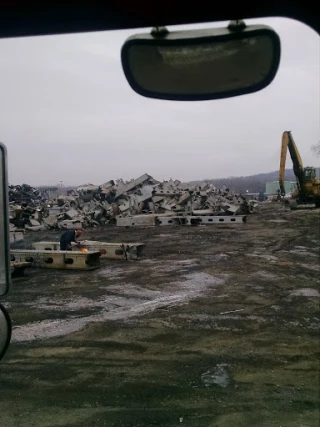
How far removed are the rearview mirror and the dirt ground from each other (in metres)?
3.32

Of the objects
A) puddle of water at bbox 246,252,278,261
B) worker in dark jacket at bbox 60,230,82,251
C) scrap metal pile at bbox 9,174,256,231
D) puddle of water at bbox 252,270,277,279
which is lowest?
puddle of water at bbox 252,270,277,279

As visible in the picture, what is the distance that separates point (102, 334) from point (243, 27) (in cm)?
547

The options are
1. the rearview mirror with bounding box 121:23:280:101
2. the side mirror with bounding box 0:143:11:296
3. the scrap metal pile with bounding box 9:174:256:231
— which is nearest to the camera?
the rearview mirror with bounding box 121:23:280:101

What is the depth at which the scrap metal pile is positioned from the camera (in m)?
22.4

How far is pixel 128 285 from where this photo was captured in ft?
31.1

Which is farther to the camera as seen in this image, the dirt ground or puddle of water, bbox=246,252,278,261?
puddle of water, bbox=246,252,278,261

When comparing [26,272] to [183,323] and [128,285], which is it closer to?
[128,285]

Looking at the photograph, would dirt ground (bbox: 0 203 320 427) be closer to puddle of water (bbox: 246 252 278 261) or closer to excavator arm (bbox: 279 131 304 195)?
puddle of water (bbox: 246 252 278 261)

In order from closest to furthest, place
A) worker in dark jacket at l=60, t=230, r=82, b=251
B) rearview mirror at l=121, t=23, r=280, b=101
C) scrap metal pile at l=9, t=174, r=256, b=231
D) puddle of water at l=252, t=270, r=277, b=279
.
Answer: rearview mirror at l=121, t=23, r=280, b=101 → puddle of water at l=252, t=270, r=277, b=279 → worker in dark jacket at l=60, t=230, r=82, b=251 → scrap metal pile at l=9, t=174, r=256, b=231

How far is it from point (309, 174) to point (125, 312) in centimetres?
2584

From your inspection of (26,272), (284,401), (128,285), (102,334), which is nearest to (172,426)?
(284,401)

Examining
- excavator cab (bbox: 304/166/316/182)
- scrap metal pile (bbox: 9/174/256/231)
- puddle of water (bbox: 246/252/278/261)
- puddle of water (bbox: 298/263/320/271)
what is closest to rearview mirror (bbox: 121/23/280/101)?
puddle of water (bbox: 298/263/320/271)

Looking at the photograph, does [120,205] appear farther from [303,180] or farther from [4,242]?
[4,242]

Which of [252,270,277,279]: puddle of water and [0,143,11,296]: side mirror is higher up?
[0,143,11,296]: side mirror
